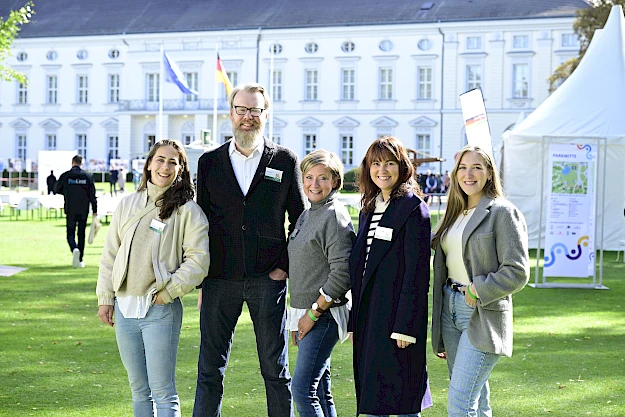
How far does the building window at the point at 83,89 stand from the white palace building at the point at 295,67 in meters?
0.07

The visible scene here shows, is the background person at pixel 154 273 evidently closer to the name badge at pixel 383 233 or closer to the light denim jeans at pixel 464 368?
the name badge at pixel 383 233

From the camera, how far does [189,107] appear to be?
5922cm

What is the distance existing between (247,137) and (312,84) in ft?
174

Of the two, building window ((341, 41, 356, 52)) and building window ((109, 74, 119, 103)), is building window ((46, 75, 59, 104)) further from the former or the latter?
building window ((341, 41, 356, 52))

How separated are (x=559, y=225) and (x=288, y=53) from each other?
45345 mm

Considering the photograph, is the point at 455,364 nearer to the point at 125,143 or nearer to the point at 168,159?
the point at 168,159

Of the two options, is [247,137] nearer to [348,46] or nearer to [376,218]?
[376,218]

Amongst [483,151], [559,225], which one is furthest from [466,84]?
[483,151]

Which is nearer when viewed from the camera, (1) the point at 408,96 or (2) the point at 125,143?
(1) the point at 408,96

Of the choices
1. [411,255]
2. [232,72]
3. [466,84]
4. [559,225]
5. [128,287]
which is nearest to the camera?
[411,255]

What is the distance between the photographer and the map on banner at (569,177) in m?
12.9

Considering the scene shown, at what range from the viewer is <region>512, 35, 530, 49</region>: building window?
2083 inches

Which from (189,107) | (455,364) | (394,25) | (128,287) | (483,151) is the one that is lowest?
(455,364)

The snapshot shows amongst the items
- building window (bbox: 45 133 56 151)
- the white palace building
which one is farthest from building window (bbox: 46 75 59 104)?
building window (bbox: 45 133 56 151)
